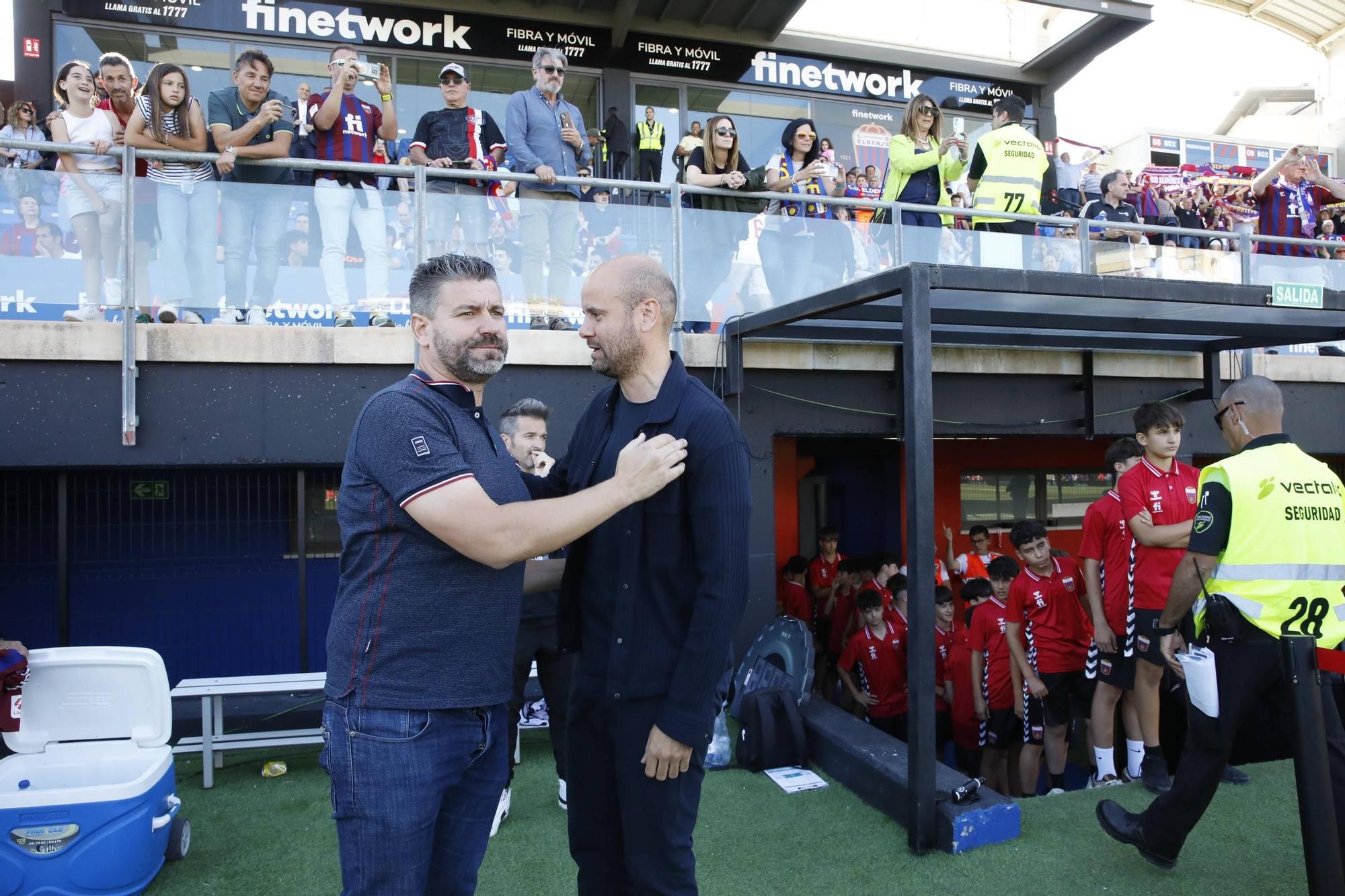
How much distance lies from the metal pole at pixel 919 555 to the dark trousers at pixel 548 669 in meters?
1.71

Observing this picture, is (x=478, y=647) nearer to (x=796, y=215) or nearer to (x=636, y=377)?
(x=636, y=377)

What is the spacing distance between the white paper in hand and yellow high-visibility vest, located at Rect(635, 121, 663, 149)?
8279 mm

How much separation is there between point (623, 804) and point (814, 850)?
91.7 inches

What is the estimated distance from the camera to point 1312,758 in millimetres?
3100

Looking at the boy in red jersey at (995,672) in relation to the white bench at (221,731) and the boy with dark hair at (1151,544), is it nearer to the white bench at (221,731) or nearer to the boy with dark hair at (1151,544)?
the boy with dark hair at (1151,544)

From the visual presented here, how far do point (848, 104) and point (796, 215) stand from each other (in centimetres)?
580

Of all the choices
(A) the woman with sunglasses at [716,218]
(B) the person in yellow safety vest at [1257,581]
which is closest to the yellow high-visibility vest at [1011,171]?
(A) the woman with sunglasses at [716,218]

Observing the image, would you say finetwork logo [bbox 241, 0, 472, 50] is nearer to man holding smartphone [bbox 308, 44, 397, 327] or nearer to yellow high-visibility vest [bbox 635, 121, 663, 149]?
yellow high-visibility vest [bbox 635, 121, 663, 149]

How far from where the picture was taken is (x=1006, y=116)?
7.46 metres

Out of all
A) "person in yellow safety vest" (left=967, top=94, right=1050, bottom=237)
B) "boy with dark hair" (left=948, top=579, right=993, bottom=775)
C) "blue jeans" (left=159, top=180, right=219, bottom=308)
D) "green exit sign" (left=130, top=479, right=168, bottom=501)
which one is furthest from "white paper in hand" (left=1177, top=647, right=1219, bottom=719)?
"green exit sign" (left=130, top=479, right=168, bottom=501)

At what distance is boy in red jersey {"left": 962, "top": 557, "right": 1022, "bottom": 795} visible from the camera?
6.25m

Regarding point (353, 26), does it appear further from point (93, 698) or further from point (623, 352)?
point (623, 352)

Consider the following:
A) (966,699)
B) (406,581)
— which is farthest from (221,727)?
(966,699)

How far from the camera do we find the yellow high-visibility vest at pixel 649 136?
10.1 metres
